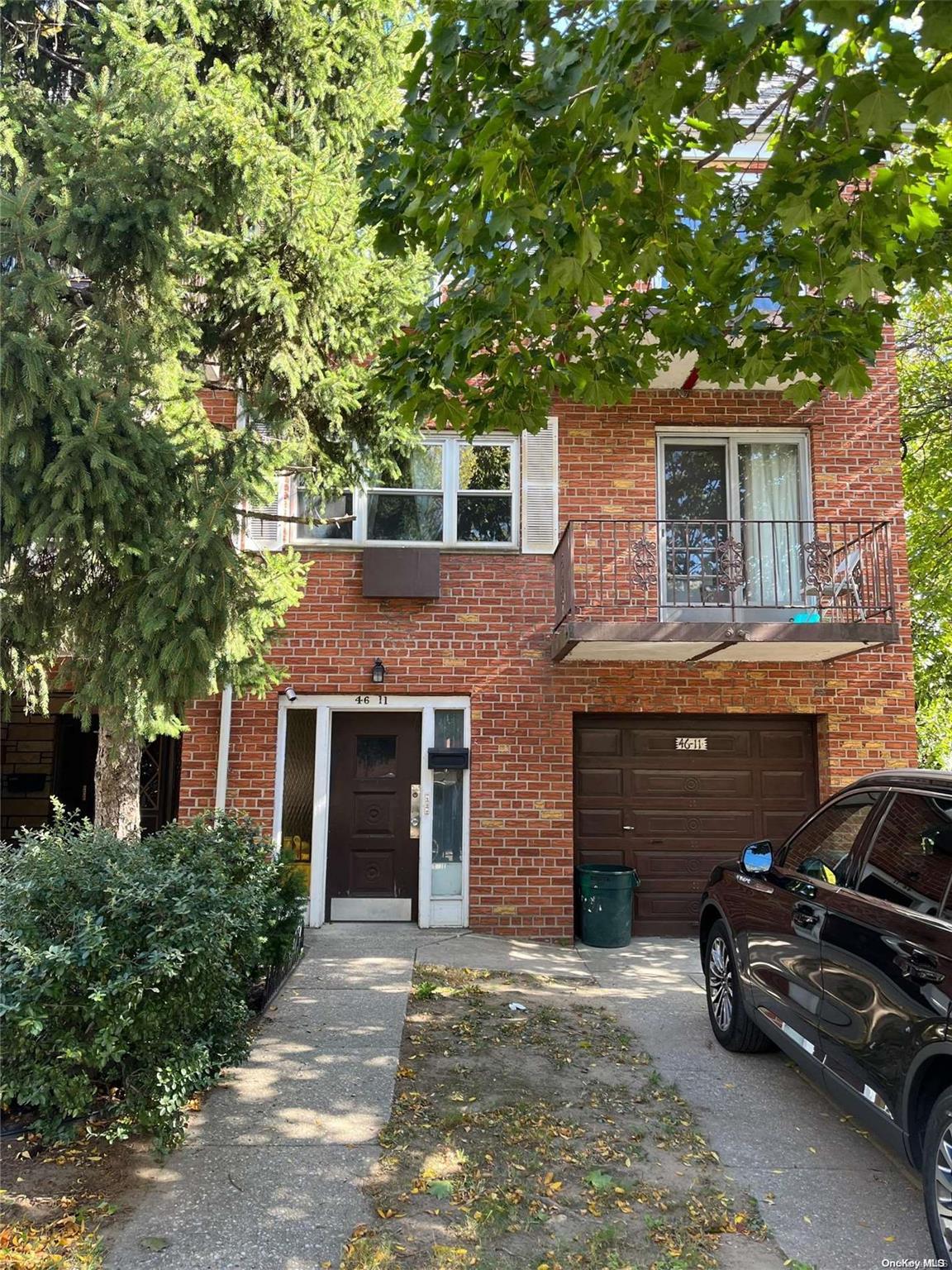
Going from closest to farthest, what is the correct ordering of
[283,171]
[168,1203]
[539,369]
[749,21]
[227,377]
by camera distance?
[749,21]
[168,1203]
[283,171]
[539,369]
[227,377]

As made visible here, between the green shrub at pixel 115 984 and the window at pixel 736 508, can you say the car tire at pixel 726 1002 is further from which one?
the window at pixel 736 508

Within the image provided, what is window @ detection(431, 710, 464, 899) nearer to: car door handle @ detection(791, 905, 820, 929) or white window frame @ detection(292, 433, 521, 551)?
white window frame @ detection(292, 433, 521, 551)

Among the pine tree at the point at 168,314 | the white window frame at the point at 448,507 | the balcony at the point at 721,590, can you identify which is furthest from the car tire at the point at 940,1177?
the white window frame at the point at 448,507

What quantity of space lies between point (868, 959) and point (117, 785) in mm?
5025

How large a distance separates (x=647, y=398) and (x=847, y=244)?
4779 mm

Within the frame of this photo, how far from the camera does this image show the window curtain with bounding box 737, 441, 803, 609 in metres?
8.75

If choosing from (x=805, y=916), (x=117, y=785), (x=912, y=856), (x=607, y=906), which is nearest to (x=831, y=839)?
(x=805, y=916)

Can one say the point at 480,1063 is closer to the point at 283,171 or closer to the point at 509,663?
the point at 509,663

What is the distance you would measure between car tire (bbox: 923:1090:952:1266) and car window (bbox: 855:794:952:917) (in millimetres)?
667

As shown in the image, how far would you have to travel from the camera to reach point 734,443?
9117 millimetres

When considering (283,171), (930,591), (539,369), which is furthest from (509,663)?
(930,591)

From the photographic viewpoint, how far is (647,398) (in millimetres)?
9047

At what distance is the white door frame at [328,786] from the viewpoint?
8.37m

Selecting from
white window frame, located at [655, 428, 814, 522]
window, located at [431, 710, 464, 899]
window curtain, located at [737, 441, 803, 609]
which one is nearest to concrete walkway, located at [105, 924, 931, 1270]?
window, located at [431, 710, 464, 899]
